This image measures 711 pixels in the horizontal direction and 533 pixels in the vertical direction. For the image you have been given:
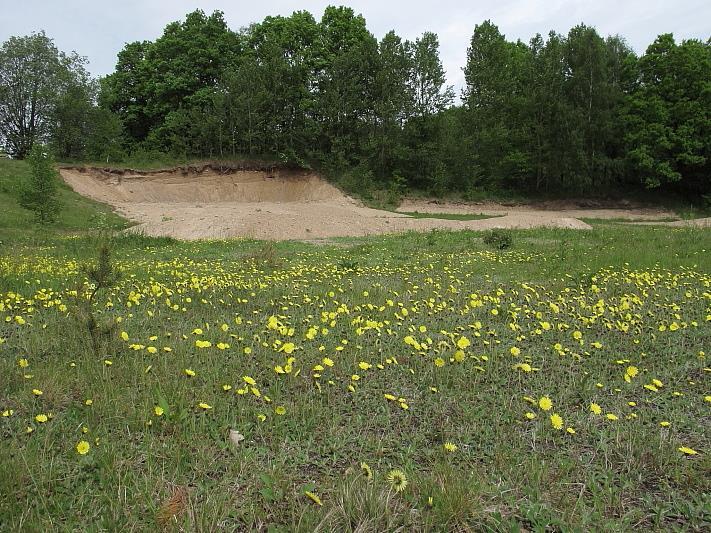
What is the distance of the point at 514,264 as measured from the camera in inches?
375

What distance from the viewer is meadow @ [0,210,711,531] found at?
2020 millimetres

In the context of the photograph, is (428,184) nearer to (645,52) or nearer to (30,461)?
(645,52)

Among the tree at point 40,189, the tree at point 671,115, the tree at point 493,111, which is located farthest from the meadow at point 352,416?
the tree at point 671,115

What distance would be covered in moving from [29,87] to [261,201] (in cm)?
2211

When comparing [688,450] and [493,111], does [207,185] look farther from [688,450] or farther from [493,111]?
[688,450]

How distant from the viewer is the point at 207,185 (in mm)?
34812

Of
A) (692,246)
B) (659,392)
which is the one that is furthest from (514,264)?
(659,392)

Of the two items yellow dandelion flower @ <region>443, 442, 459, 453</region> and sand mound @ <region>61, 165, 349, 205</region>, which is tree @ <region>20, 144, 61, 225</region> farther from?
yellow dandelion flower @ <region>443, 442, 459, 453</region>

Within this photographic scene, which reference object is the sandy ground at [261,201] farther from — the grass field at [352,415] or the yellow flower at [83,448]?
the yellow flower at [83,448]

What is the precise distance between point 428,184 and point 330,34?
1870cm

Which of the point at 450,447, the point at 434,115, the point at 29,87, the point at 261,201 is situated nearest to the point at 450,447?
the point at 450,447

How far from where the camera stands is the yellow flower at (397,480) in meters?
2.05

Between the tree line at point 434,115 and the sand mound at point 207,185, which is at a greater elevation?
the tree line at point 434,115

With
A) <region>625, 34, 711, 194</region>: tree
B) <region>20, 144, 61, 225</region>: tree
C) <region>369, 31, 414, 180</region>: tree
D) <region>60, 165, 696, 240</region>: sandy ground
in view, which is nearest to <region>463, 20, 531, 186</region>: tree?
<region>60, 165, 696, 240</region>: sandy ground
